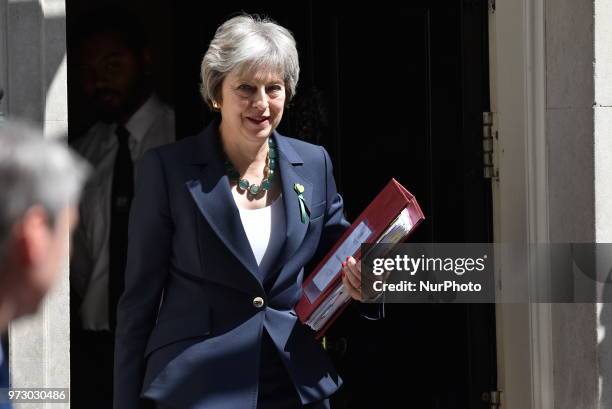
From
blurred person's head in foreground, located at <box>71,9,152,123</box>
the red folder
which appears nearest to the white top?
the red folder

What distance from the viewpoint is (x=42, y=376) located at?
594 centimetres

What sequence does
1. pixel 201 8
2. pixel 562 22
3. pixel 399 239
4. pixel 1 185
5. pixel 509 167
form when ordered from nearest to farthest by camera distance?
pixel 1 185, pixel 399 239, pixel 562 22, pixel 509 167, pixel 201 8

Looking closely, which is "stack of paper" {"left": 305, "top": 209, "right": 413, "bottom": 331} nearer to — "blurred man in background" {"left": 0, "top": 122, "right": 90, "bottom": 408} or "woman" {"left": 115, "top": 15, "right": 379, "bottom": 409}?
"woman" {"left": 115, "top": 15, "right": 379, "bottom": 409}

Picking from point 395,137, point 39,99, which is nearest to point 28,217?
point 39,99

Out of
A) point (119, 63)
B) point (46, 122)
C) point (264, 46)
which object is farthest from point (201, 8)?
point (264, 46)

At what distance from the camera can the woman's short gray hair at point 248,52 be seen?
4.41m

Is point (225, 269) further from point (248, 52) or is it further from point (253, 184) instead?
point (248, 52)

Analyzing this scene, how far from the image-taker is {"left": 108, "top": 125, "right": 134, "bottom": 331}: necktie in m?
7.40

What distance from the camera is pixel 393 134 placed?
23.7 feet

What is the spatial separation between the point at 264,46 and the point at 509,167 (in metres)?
2.14

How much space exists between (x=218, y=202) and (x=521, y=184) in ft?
6.96

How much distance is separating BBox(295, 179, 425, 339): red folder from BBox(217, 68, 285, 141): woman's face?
1.38ft

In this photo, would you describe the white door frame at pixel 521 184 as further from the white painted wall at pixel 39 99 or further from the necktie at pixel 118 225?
the necktie at pixel 118 225

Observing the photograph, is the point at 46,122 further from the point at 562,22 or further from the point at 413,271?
the point at 562,22
